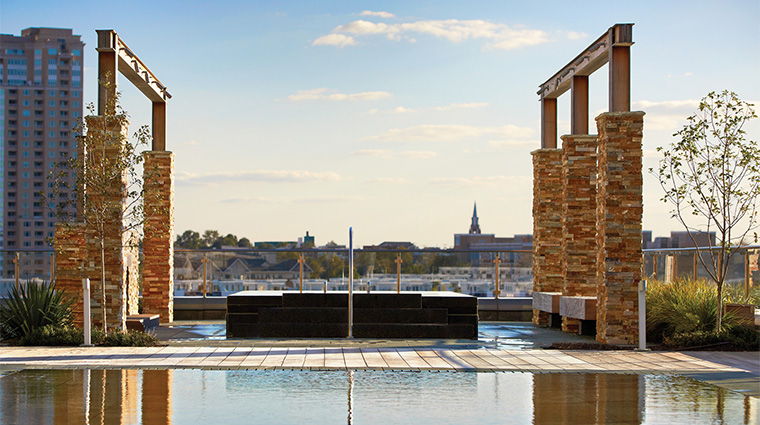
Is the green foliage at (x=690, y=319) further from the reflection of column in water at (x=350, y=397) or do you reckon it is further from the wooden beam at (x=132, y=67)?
the wooden beam at (x=132, y=67)

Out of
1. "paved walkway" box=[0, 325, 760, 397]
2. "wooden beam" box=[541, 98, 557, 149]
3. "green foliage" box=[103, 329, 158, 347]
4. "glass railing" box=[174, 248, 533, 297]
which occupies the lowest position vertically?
"paved walkway" box=[0, 325, 760, 397]

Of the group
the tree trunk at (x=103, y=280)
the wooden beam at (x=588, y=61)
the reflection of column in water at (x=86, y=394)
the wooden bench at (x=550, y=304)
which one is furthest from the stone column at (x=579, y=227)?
the reflection of column in water at (x=86, y=394)

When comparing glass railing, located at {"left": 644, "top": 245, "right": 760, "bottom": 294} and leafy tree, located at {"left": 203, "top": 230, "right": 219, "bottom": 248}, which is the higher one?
leafy tree, located at {"left": 203, "top": 230, "right": 219, "bottom": 248}

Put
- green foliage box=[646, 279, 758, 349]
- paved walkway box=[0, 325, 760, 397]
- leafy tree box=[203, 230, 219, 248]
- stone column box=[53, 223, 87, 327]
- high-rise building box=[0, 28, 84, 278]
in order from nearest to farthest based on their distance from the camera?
1. paved walkway box=[0, 325, 760, 397]
2. green foliage box=[646, 279, 758, 349]
3. stone column box=[53, 223, 87, 327]
4. leafy tree box=[203, 230, 219, 248]
5. high-rise building box=[0, 28, 84, 278]

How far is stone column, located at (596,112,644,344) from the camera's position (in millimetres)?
12445

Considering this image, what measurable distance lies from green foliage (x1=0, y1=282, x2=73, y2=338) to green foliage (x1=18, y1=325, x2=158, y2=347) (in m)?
0.17

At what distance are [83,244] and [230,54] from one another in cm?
930

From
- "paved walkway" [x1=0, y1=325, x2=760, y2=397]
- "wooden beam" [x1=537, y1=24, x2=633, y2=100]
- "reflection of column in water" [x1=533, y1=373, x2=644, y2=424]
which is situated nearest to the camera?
"reflection of column in water" [x1=533, y1=373, x2=644, y2=424]

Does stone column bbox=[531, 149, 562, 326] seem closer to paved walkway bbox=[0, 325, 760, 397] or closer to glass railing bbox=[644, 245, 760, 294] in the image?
glass railing bbox=[644, 245, 760, 294]

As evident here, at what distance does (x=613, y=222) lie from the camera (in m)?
12.5

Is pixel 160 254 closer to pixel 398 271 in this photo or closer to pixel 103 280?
pixel 103 280

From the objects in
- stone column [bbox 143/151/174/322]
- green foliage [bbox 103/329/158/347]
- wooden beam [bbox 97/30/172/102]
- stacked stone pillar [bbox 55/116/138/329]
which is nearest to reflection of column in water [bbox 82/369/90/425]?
green foliage [bbox 103/329/158/347]

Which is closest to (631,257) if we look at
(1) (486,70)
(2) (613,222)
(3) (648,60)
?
(2) (613,222)

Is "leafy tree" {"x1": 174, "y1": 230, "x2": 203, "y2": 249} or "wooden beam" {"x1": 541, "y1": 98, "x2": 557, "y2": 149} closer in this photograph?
"wooden beam" {"x1": 541, "y1": 98, "x2": 557, "y2": 149}
